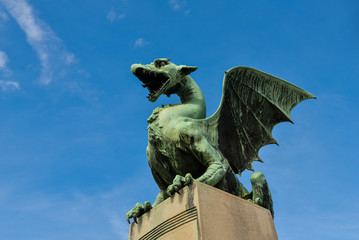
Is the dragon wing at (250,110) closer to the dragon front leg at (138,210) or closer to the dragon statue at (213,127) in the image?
the dragon statue at (213,127)

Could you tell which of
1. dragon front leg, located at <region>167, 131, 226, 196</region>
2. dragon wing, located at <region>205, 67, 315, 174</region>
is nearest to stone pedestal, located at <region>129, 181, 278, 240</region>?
dragon front leg, located at <region>167, 131, 226, 196</region>

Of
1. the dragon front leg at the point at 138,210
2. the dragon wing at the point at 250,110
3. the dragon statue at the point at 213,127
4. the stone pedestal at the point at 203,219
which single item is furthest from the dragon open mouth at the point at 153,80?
the stone pedestal at the point at 203,219

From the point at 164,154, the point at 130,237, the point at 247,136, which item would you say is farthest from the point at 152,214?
the point at 247,136

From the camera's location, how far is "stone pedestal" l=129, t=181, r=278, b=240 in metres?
4.44

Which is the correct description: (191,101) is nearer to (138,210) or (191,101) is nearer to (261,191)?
(261,191)

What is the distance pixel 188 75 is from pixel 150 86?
860 mm

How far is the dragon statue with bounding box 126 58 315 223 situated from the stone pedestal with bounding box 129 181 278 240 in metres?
0.21

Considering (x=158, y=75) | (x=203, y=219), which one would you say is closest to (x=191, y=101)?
(x=158, y=75)

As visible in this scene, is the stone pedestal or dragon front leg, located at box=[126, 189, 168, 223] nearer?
the stone pedestal

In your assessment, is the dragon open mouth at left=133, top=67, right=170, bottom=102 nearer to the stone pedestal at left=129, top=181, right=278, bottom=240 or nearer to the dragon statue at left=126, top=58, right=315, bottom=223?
the dragon statue at left=126, top=58, right=315, bottom=223

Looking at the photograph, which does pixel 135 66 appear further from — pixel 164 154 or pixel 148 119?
pixel 164 154

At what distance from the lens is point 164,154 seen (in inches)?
227

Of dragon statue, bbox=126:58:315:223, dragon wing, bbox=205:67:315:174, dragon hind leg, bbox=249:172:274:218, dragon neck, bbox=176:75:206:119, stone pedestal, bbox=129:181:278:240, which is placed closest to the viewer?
stone pedestal, bbox=129:181:278:240

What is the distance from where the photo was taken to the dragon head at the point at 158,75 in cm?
632
